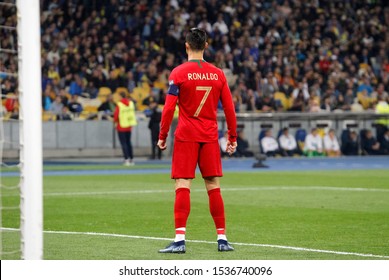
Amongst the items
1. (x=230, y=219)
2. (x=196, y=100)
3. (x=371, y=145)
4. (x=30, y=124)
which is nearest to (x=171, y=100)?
(x=196, y=100)

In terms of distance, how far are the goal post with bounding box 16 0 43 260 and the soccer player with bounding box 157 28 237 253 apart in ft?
8.77

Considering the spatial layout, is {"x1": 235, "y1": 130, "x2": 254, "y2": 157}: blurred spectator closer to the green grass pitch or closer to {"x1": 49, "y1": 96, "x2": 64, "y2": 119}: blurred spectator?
{"x1": 49, "y1": 96, "x2": 64, "y2": 119}: blurred spectator

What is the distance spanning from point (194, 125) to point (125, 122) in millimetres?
21720

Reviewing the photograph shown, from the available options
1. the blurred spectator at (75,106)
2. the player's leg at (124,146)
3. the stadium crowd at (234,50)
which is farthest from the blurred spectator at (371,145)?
the blurred spectator at (75,106)

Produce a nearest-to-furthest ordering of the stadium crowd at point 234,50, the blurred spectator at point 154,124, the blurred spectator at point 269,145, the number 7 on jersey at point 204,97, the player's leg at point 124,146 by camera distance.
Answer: the number 7 on jersey at point 204,97, the player's leg at point 124,146, the blurred spectator at point 154,124, the blurred spectator at point 269,145, the stadium crowd at point 234,50

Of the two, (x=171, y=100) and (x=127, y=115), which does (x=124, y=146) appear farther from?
(x=171, y=100)

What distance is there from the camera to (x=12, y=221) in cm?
1490

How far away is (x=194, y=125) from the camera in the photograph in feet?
36.0

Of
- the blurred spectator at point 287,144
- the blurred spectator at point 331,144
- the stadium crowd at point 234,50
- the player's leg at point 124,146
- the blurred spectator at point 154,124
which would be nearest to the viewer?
the player's leg at point 124,146

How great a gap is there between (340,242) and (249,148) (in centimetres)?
2435

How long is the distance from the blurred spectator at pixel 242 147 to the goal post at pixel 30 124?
27139mm

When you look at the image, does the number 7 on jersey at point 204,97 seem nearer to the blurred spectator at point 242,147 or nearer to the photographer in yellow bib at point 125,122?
the photographer in yellow bib at point 125,122

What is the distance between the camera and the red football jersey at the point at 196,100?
10.9m

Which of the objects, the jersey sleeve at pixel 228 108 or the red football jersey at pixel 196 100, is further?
the jersey sleeve at pixel 228 108
